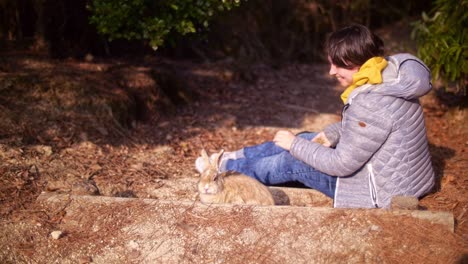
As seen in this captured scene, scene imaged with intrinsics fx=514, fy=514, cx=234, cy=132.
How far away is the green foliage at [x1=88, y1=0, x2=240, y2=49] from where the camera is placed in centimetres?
526

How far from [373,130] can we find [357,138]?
Result: 0.13m

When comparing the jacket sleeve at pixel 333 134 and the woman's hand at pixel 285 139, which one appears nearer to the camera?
the woman's hand at pixel 285 139

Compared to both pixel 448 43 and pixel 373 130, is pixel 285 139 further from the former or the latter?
pixel 448 43

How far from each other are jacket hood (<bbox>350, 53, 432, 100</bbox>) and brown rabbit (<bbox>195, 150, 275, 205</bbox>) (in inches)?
45.0

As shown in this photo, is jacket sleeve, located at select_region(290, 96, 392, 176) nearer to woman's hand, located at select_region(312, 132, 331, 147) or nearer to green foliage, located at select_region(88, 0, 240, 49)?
woman's hand, located at select_region(312, 132, 331, 147)

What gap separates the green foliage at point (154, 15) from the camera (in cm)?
526

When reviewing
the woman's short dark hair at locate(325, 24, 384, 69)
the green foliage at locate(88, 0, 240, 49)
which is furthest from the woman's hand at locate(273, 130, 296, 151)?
the green foliage at locate(88, 0, 240, 49)

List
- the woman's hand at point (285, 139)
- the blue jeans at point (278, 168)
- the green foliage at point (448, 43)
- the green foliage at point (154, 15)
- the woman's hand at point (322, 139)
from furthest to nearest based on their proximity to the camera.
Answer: the green foliage at point (448, 43) → the green foliage at point (154, 15) → the woman's hand at point (322, 139) → the blue jeans at point (278, 168) → the woman's hand at point (285, 139)

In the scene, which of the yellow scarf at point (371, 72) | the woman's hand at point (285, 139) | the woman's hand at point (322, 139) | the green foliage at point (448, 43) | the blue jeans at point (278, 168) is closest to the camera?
the yellow scarf at point (371, 72)

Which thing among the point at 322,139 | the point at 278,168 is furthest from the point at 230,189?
the point at 322,139

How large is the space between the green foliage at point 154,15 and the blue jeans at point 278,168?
1.42 metres

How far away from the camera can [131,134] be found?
6.05m

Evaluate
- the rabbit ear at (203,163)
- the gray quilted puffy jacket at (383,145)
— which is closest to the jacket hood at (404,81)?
the gray quilted puffy jacket at (383,145)

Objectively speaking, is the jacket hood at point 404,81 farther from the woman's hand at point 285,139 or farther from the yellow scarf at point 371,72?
the woman's hand at point 285,139
